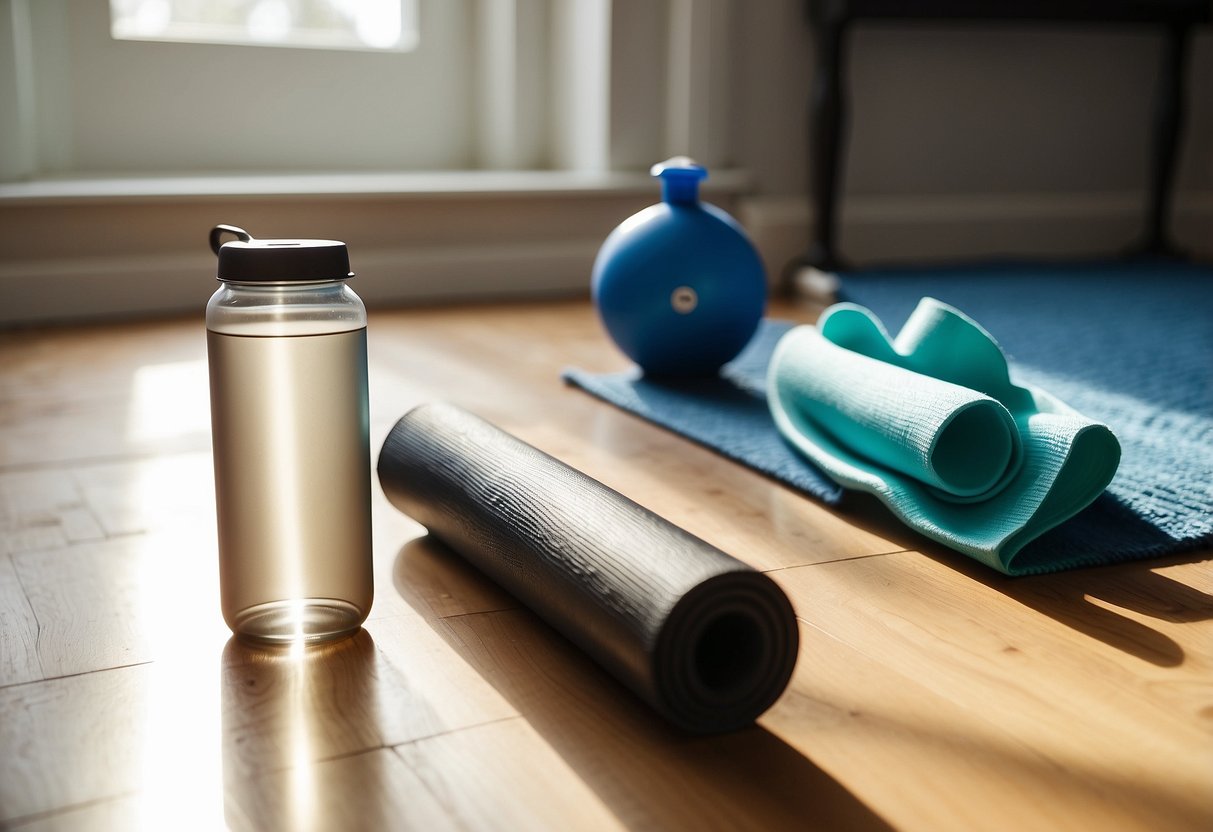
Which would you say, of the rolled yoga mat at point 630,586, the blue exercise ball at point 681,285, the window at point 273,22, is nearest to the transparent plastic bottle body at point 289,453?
the rolled yoga mat at point 630,586

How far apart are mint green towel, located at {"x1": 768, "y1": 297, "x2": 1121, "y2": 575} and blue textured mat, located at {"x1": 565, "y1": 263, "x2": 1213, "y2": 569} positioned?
1.9 inches

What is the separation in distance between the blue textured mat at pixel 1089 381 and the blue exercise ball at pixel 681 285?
2.2 inches

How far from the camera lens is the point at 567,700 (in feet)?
2.80

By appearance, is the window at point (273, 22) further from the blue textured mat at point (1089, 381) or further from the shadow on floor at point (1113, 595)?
the shadow on floor at point (1113, 595)

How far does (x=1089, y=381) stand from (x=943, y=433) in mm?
755

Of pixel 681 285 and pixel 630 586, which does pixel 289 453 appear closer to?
pixel 630 586

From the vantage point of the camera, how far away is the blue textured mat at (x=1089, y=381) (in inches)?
48.0

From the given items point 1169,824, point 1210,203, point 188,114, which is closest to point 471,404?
point 1169,824

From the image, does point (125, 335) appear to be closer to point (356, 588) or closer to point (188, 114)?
point (188, 114)

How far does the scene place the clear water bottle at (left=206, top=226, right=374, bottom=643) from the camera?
86cm

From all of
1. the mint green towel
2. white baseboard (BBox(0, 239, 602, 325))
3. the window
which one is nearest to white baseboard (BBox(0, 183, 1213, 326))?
white baseboard (BBox(0, 239, 602, 325))

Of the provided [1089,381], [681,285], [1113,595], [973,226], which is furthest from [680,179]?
[973,226]

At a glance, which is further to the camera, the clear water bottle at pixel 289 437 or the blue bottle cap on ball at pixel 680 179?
the blue bottle cap on ball at pixel 680 179

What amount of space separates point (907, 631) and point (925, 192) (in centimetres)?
268
